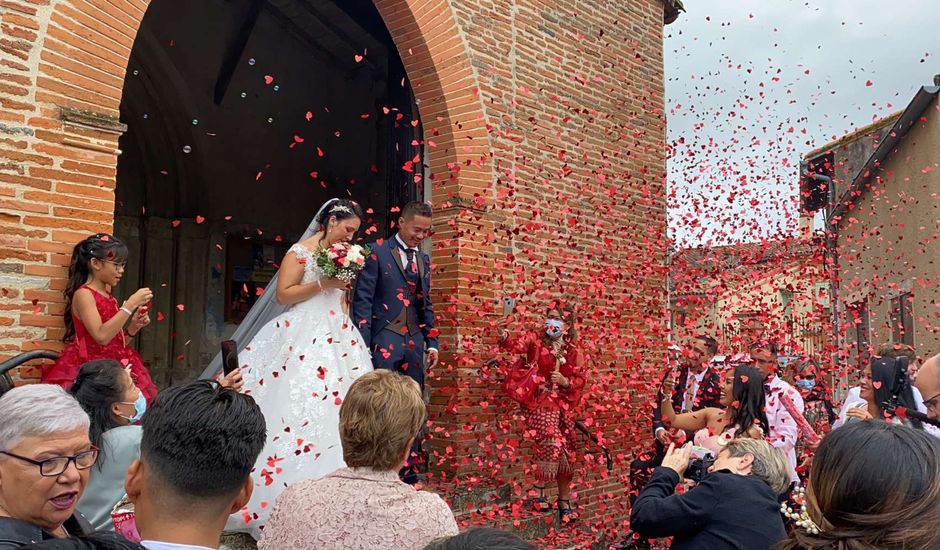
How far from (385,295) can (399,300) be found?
0.11 meters

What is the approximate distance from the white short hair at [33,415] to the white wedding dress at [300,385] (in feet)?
6.72

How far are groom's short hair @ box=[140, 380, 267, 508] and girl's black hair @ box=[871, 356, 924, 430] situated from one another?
399cm

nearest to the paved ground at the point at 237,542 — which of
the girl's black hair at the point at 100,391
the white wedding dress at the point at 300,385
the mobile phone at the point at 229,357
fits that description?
the white wedding dress at the point at 300,385

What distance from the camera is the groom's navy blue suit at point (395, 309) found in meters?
5.00

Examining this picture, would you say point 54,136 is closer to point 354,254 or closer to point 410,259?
point 354,254

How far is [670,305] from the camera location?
912cm

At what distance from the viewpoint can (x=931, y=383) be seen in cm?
331

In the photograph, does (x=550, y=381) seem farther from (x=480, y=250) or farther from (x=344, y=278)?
(x=344, y=278)

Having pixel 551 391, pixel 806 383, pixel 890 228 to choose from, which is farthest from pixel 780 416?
pixel 890 228

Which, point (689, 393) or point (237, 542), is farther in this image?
point (689, 393)

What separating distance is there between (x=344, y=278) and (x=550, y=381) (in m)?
2.14

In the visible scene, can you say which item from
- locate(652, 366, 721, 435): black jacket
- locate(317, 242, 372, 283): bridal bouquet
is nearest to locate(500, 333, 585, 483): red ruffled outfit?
locate(652, 366, 721, 435): black jacket

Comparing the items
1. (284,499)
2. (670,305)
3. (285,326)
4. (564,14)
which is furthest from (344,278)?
(670,305)

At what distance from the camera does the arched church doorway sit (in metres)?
9.09
